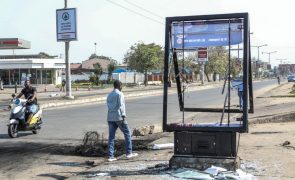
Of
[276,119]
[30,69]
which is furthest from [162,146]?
[30,69]

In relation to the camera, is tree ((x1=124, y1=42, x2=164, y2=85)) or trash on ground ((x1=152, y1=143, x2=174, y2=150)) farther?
tree ((x1=124, y1=42, x2=164, y2=85))

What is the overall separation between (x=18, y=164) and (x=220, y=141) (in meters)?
4.27

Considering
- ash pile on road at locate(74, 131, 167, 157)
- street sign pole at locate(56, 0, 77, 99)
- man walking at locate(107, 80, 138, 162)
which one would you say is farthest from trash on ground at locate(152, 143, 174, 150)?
street sign pole at locate(56, 0, 77, 99)

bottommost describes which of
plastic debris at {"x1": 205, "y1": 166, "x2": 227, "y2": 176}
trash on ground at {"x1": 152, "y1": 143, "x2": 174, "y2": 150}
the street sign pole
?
trash on ground at {"x1": 152, "y1": 143, "x2": 174, "y2": 150}

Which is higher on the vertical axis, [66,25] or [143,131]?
[66,25]

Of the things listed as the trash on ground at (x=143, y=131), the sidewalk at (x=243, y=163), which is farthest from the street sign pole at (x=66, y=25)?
the sidewalk at (x=243, y=163)

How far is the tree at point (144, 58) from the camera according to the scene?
85.7 metres

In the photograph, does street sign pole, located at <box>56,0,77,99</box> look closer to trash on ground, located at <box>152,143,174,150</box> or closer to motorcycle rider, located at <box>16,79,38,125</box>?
motorcycle rider, located at <box>16,79,38,125</box>

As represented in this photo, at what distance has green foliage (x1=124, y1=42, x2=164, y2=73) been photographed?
85.7 m

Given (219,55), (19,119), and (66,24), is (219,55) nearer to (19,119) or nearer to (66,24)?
(19,119)

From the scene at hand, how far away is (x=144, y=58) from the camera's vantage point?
282ft

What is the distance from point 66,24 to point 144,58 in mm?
47899

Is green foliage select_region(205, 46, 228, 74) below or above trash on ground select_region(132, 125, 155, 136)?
above

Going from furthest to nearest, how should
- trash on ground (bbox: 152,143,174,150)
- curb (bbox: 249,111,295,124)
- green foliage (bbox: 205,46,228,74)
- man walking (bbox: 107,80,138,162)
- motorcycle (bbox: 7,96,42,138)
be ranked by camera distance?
curb (bbox: 249,111,295,124), motorcycle (bbox: 7,96,42,138), trash on ground (bbox: 152,143,174,150), man walking (bbox: 107,80,138,162), green foliage (bbox: 205,46,228,74)
